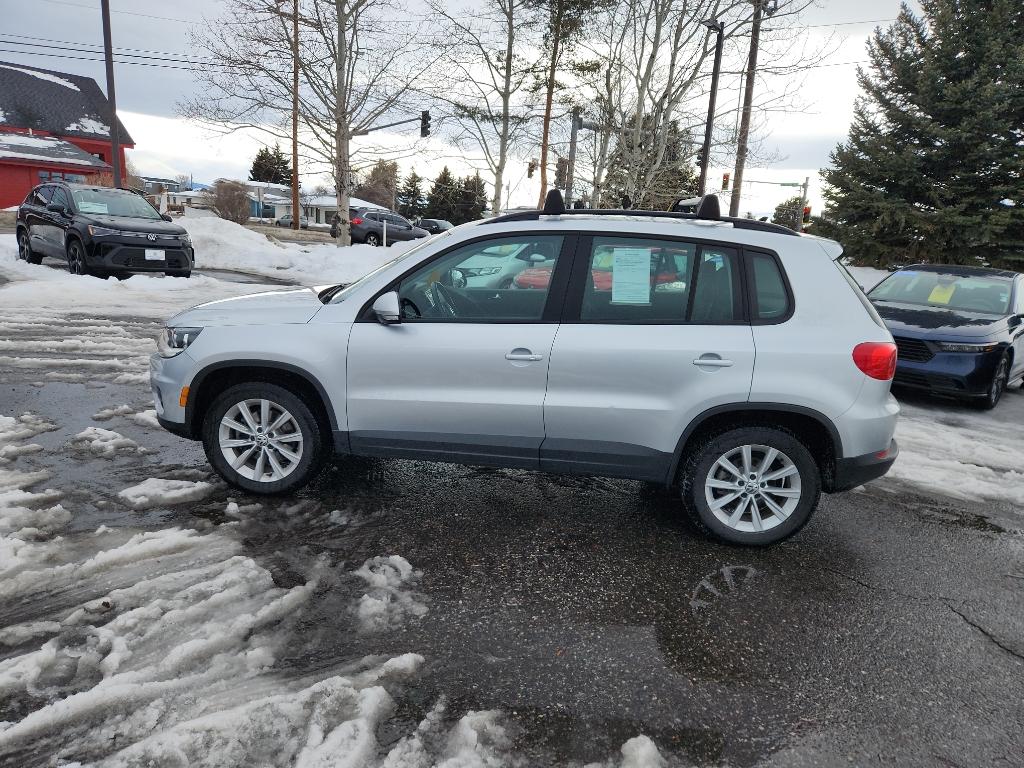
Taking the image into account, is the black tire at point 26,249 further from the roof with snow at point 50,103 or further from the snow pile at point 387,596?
the roof with snow at point 50,103

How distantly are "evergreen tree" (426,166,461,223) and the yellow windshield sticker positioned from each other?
5698cm

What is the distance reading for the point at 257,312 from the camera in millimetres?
4211

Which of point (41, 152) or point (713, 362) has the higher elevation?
point (41, 152)

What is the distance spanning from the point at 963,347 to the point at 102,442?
842 centimetres

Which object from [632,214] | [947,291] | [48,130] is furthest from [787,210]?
[632,214]

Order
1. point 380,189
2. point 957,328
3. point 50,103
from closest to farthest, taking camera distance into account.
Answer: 1. point 957,328
2. point 50,103
3. point 380,189

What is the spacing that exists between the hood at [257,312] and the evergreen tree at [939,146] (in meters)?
22.2

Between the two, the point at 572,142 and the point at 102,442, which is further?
the point at 572,142

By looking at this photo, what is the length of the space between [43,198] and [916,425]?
15.8 m

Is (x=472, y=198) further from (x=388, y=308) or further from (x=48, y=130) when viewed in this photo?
(x=388, y=308)

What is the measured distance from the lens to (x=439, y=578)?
348 centimetres

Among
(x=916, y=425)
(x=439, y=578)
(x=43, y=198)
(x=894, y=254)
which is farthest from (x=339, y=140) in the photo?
(x=439, y=578)

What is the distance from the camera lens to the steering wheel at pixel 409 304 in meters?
4.06

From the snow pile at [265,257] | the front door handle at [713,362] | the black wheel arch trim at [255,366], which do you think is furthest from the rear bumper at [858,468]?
the snow pile at [265,257]
